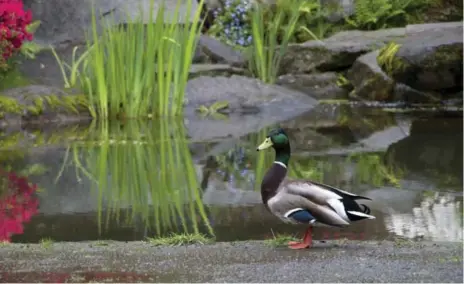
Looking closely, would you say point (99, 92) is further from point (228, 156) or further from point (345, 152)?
point (345, 152)

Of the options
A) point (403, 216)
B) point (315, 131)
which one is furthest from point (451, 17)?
point (403, 216)

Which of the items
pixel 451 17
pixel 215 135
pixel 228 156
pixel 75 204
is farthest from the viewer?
pixel 451 17

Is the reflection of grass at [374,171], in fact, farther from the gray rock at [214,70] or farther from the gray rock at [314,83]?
the gray rock at [314,83]

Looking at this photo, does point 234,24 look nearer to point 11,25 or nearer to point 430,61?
point 430,61

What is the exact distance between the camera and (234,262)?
4.30 metres

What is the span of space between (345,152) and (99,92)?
3.85 meters

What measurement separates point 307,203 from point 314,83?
32.0ft

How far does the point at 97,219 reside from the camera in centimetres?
586

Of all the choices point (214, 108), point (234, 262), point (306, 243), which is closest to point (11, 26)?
point (214, 108)

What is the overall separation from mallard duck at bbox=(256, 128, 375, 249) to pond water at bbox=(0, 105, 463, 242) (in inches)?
29.5

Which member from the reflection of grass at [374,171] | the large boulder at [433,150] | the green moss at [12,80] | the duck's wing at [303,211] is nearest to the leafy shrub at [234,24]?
the green moss at [12,80]

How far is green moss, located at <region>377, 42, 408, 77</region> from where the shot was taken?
1225 centimetres

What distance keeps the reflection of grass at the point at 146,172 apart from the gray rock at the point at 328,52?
151 inches

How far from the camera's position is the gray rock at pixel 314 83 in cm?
1386
